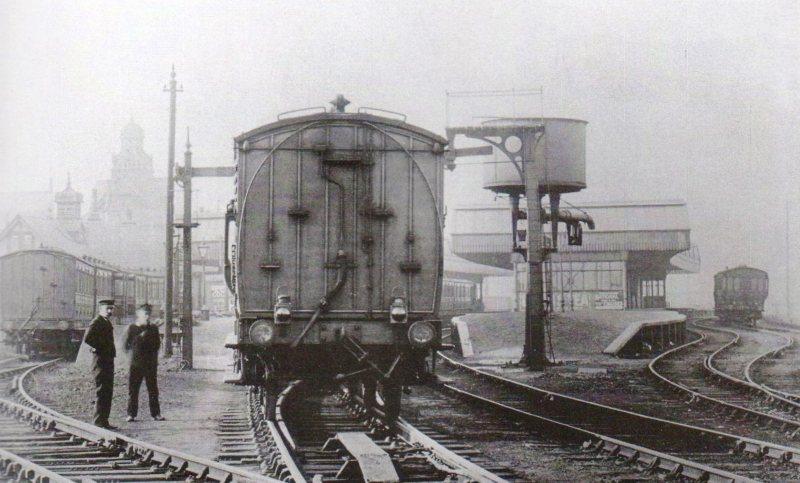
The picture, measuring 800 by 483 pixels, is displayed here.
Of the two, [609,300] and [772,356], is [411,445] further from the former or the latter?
[609,300]

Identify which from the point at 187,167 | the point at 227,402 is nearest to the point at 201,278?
the point at 187,167

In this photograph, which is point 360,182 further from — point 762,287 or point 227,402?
point 762,287

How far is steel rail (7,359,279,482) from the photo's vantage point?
23.6ft

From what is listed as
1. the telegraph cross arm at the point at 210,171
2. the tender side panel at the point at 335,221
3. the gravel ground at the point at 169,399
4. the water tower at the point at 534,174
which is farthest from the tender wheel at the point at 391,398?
the telegraph cross arm at the point at 210,171

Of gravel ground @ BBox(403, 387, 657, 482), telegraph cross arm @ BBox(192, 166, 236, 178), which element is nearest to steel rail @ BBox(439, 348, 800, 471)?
gravel ground @ BBox(403, 387, 657, 482)

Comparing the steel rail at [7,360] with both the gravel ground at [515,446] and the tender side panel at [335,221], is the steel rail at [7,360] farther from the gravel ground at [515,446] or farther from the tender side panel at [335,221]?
the tender side panel at [335,221]

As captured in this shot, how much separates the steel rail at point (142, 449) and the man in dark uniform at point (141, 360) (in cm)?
102

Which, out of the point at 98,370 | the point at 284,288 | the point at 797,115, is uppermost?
the point at 797,115

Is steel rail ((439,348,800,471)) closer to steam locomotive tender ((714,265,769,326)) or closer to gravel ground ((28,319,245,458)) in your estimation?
gravel ground ((28,319,245,458))

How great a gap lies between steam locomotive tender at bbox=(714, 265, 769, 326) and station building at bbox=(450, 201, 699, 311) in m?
3.17

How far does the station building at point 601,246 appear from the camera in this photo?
44594mm

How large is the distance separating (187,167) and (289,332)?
11.2 metres

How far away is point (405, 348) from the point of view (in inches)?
389

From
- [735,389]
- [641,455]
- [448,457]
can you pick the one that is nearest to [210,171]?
[735,389]
